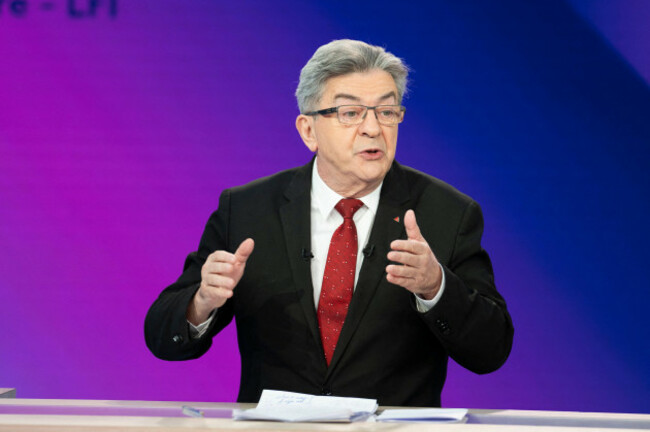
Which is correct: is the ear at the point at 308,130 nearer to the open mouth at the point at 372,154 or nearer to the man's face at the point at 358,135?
the man's face at the point at 358,135

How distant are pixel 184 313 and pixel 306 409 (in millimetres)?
657

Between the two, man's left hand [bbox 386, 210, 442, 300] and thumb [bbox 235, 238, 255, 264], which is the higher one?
thumb [bbox 235, 238, 255, 264]

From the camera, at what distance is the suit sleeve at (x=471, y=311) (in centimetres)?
217

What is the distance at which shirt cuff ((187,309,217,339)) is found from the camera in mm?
2322

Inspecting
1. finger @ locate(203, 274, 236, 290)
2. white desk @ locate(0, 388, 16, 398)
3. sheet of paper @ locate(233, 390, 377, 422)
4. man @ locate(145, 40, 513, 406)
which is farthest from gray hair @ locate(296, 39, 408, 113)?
white desk @ locate(0, 388, 16, 398)

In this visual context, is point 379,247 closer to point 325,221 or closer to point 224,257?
point 325,221

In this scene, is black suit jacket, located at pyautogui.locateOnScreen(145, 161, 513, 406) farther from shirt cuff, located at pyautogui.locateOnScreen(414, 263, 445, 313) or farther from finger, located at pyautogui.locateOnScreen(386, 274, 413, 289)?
finger, located at pyautogui.locateOnScreen(386, 274, 413, 289)

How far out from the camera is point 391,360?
7.91 feet

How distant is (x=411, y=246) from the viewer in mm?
2000

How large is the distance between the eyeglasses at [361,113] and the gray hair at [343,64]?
92mm

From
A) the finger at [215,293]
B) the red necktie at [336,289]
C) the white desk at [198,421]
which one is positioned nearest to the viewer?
the white desk at [198,421]

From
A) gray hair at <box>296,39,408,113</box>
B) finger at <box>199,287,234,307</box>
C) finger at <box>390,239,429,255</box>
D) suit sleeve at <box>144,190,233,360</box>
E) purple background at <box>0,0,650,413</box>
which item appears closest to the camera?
finger at <box>390,239,429,255</box>

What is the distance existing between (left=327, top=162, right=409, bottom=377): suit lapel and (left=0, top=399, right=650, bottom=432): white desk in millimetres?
543

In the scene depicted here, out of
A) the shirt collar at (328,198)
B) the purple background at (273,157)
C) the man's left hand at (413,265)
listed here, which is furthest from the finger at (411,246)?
the purple background at (273,157)
